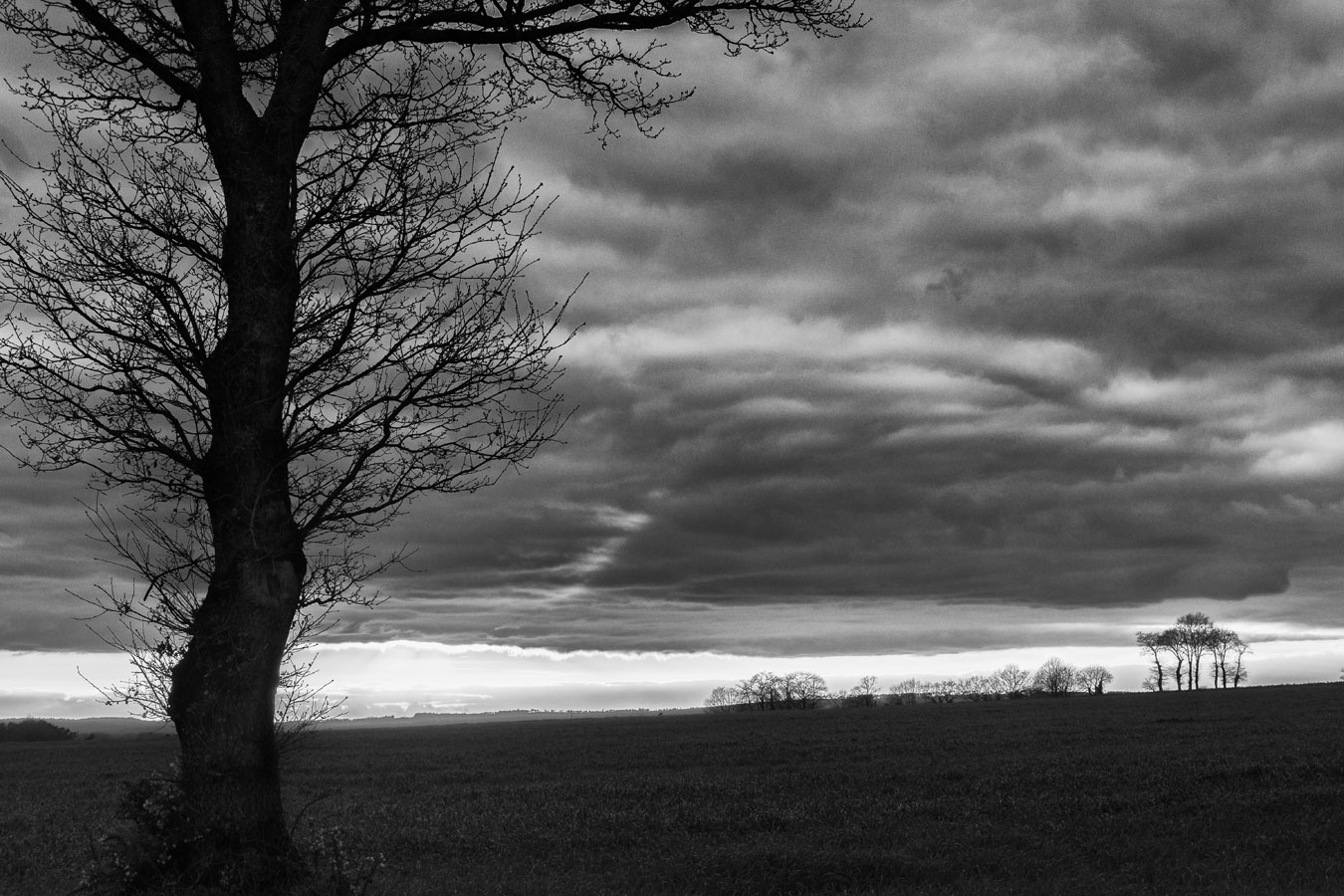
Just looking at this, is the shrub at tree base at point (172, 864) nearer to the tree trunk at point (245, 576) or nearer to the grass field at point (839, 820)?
the tree trunk at point (245, 576)

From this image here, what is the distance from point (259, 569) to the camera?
9086 mm

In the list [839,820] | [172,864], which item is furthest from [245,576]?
[839,820]

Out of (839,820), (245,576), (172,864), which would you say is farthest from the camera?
(839,820)

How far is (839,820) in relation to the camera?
21125 millimetres

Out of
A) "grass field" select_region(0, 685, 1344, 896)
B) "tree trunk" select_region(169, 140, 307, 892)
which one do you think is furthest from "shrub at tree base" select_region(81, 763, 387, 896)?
"grass field" select_region(0, 685, 1344, 896)

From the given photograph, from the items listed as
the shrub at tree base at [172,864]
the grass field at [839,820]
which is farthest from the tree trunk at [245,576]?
the grass field at [839,820]

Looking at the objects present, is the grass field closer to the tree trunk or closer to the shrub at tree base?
the shrub at tree base

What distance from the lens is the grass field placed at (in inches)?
549

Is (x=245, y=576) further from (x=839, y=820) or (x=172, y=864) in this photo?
(x=839, y=820)

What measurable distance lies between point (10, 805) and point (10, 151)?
30890 mm

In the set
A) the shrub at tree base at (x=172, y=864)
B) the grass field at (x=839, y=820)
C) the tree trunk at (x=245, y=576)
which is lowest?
the grass field at (x=839, y=820)

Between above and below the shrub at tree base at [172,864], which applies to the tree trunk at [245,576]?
above

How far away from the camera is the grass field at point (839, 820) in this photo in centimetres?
1395

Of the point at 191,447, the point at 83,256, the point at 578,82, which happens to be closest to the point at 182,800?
the point at 191,447
